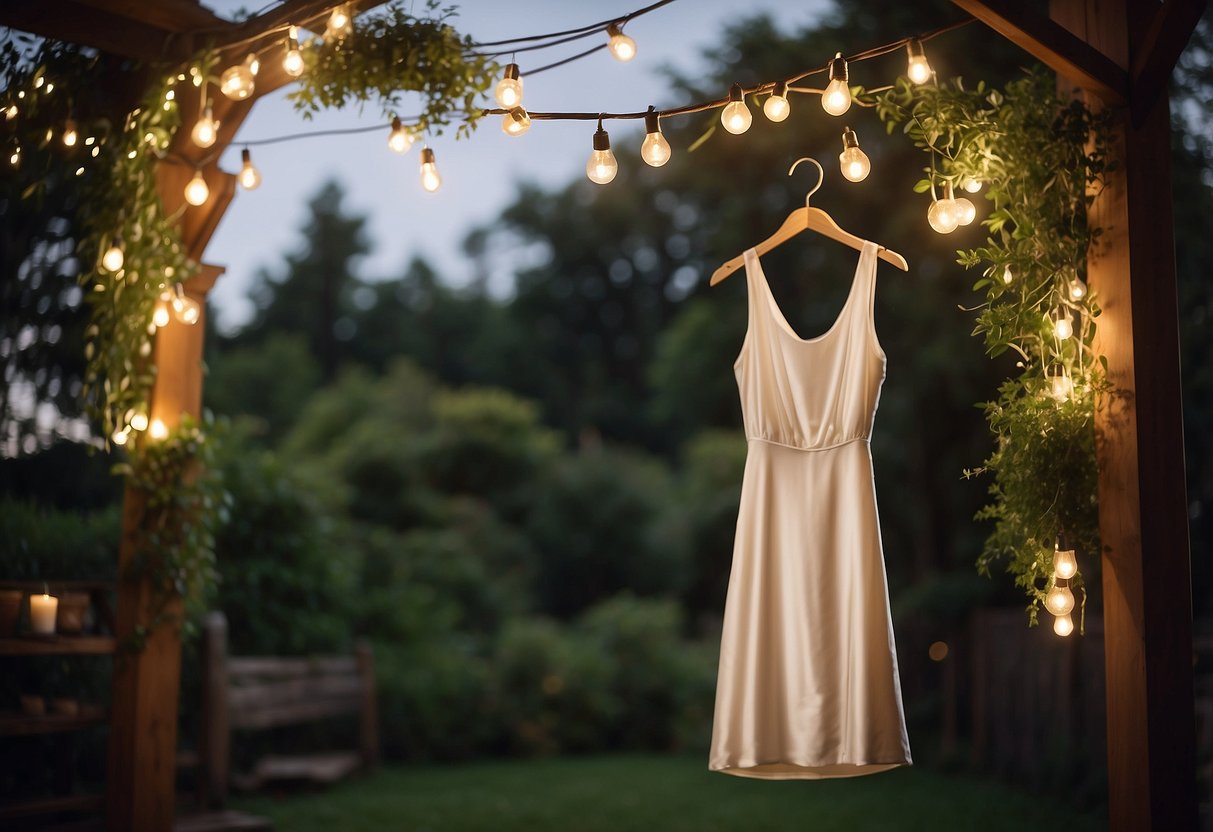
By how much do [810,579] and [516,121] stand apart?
4.99ft

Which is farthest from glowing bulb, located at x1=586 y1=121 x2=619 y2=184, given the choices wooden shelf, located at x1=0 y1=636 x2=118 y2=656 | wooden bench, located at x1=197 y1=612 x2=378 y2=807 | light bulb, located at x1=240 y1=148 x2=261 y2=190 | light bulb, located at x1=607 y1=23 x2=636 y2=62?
wooden bench, located at x1=197 y1=612 x2=378 y2=807

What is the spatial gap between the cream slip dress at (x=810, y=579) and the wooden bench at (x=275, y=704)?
133 inches

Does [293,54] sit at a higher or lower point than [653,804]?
higher

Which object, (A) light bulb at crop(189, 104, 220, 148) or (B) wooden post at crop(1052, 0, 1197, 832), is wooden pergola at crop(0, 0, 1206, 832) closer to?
(B) wooden post at crop(1052, 0, 1197, 832)

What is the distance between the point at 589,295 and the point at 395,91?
1669 centimetres

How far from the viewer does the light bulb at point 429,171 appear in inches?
125

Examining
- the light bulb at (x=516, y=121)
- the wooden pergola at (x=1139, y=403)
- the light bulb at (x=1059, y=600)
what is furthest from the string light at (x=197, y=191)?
the light bulb at (x=1059, y=600)

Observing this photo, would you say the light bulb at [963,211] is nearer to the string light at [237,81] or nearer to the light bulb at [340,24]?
the light bulb at [340,24]

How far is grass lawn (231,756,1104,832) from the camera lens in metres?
5.05

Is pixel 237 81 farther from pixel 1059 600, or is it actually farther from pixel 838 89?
pixel 1059 600

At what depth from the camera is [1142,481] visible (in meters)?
2.71

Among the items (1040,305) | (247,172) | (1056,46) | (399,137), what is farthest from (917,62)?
(247,172)

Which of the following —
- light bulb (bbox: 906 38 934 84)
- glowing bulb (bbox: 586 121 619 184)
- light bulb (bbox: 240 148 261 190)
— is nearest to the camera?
light bulb (bbox: 906 38 934 84)

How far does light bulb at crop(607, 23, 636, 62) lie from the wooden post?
1.30 m
